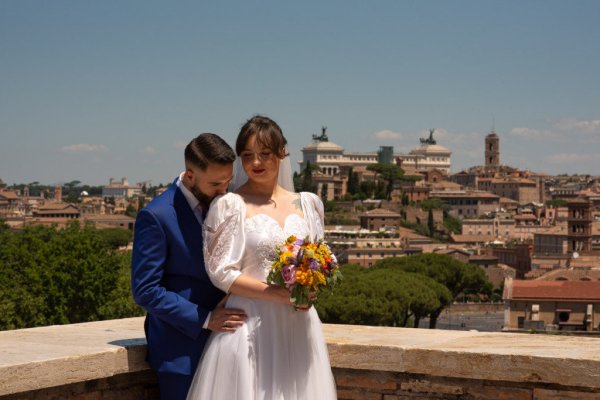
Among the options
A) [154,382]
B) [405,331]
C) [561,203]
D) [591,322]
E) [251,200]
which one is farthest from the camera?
[561,203]

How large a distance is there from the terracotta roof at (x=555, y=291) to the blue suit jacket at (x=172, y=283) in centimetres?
3899

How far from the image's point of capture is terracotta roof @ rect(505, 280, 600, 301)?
41312mm

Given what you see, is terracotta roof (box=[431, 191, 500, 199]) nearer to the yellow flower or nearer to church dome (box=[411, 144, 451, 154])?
church dome (box=[411, 144, 451, 154])

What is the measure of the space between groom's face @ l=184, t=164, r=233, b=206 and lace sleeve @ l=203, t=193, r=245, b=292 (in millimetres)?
75

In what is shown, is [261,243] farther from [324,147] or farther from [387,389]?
[324,147]

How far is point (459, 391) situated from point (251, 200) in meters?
0.92

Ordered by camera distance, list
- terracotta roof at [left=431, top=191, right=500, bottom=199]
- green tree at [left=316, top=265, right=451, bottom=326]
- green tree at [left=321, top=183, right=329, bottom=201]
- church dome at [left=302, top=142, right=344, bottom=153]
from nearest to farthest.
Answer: green tree at [left=316, top=265, right=451, bottom=326] < green tree at [left=321, top=183, right=329, bottom=201] < terracotta roof at [left=431, top=191, right=500, bottom=199] < church dome at [left=302, top=142, right=344, bottom=153]

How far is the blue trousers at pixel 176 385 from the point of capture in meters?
3.11

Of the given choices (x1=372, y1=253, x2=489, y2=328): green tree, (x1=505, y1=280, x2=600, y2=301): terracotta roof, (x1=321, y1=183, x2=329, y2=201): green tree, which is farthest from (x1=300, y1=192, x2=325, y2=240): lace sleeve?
(x1=321, y1=183, x2=329, y2=201): green tree

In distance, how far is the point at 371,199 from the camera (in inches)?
3691

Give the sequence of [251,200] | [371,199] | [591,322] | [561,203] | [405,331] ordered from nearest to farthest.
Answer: [251,200]
[405,331]
[591,322]
[371,199]
[561,203]

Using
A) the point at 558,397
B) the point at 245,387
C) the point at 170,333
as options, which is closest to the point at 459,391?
the point at 558,397

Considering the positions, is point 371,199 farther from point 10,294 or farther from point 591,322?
point 10,294

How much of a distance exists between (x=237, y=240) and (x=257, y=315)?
0.78 feet
